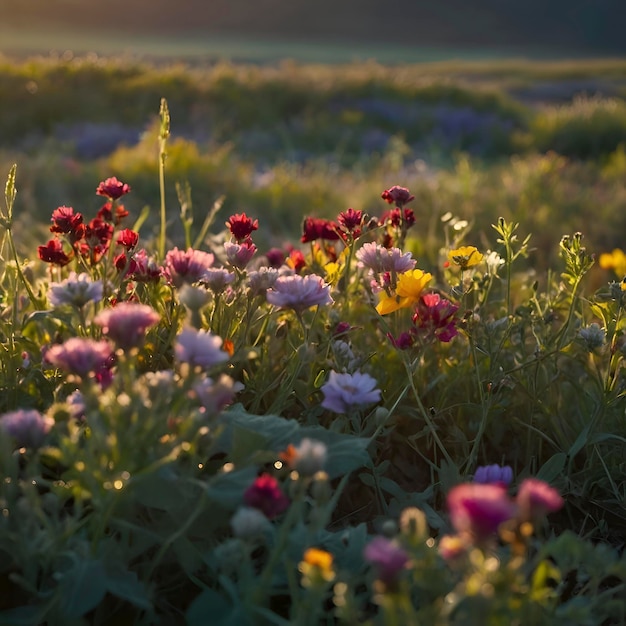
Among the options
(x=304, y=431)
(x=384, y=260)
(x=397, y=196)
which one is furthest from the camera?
(x=397, y=196)

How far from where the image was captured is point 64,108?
975 cm

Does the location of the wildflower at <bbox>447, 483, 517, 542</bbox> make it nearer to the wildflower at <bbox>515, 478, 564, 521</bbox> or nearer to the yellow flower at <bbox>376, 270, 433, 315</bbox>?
the wildflower at <bbox>515, 478, 564, 521</bbox>

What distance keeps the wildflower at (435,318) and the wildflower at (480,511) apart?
72cm

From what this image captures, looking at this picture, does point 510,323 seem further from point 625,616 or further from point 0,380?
point 0,380

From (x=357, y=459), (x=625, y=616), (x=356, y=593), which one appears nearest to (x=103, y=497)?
(x=357, y=459)

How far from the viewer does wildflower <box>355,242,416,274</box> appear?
166cm

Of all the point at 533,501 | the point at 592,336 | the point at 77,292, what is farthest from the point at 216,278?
the point at 533,501

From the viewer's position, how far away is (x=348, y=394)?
1.34 metres

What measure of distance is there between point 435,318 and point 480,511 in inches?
30.3

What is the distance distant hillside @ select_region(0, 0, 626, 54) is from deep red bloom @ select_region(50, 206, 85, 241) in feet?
257

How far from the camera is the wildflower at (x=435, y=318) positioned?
1564mm

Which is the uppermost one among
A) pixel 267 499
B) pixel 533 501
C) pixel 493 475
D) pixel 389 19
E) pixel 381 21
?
pixel 389 19

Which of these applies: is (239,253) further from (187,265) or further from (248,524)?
(248,524)

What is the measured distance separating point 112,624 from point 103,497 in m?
0.29
